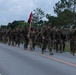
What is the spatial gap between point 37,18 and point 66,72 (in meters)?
73.0

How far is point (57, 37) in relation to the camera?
2550 cm

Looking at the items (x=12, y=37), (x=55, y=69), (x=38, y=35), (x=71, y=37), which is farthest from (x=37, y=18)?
(x=55, y=69)

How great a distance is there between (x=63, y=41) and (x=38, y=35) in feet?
13.9

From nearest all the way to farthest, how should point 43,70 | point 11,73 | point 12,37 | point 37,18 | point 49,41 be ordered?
1. point 11,73
2. point 43,70
3. point 49,41
4. point 12,37
5. point 37,18

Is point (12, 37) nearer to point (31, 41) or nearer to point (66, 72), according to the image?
point (31, 41)

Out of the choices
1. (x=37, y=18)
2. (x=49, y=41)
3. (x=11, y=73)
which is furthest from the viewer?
(x=37, y=18)

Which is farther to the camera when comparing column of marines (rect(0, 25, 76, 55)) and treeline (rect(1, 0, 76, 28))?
treeline (rect(1, 0, 76, 28))

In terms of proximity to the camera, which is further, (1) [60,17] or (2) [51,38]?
(1) [60,17]

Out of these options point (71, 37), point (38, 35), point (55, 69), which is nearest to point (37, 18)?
point (38, 35)

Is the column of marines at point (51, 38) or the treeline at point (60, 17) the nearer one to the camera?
the column of marines at point (51, 38)

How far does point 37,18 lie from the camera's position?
280 ft

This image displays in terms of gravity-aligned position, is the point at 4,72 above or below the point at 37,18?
below

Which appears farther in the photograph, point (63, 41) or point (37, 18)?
point (37, 18)

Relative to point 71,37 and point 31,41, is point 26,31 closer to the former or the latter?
point 31,41
